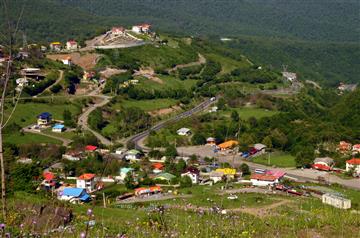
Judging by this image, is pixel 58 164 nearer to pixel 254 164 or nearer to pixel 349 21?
pixel 254 164

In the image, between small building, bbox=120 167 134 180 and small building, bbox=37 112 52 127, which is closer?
small building, bbox=120 167 134 180

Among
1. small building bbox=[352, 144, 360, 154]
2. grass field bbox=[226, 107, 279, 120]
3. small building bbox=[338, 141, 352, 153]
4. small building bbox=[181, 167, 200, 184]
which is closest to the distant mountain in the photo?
grass field bbox=[226, 107, 279, 120]

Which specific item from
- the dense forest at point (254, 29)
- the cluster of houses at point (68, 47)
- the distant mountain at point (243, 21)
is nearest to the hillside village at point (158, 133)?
the cluster of houses at point (68, 47)

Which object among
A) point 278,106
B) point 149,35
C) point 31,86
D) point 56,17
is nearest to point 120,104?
point 31,86

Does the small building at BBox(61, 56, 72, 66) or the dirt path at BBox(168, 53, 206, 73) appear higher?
the small building at BBox(61, 56, 72, 66)

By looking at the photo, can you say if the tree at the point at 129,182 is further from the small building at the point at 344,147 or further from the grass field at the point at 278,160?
the small building at the point at 344,147

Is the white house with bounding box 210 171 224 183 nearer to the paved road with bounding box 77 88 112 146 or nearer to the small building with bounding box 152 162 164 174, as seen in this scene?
the small building with bounding box 152 162 164 174
